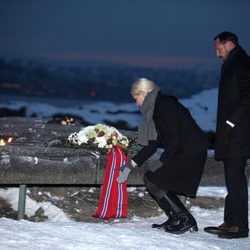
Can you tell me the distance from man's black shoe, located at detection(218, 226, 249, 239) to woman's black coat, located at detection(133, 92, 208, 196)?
469mm

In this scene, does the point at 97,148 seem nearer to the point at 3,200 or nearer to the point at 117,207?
the point at 117,207

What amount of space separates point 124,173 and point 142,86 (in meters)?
0.90

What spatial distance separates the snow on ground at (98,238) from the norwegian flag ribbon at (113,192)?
1.13ft

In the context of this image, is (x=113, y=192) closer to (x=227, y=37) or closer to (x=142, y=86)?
(x=142, y=86)

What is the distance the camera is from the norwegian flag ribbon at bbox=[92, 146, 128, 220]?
6.69 metres

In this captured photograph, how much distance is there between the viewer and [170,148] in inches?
228

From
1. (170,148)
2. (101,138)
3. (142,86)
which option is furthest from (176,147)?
(101,138)

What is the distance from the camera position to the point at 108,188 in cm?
671

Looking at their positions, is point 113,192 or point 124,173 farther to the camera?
point 113,192

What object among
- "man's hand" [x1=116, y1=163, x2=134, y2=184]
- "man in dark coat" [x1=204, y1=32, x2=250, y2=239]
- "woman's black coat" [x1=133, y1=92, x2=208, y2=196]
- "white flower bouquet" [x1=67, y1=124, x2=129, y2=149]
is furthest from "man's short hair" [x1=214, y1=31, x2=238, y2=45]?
"white flower bouquet" [x1=67, y1=124, x2=129, y2=149]

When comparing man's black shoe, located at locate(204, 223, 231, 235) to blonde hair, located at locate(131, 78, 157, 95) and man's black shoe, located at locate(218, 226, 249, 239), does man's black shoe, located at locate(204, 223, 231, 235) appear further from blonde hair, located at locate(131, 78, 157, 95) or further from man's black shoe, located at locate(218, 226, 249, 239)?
blonde hair, located at locate(131, 78, 157, 95)

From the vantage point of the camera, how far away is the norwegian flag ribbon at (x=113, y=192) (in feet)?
22.0

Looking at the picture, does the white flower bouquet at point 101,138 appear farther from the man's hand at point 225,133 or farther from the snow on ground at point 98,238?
the man's hand at point 225,133

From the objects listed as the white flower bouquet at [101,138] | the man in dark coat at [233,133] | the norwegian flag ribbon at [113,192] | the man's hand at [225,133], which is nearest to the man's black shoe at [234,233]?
the man in dark coat at [233,133]
